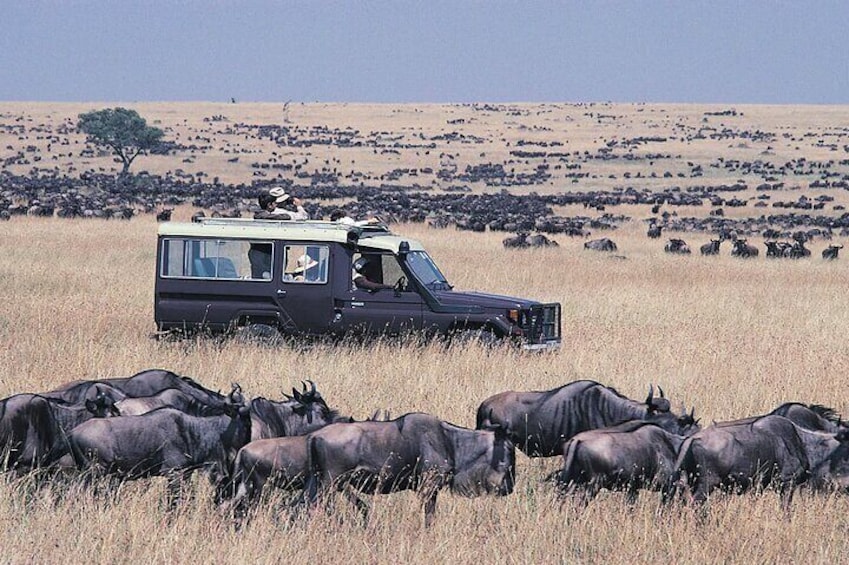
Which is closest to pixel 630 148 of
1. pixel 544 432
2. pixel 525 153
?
pixel 525 153

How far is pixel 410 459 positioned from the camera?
809 centimetres

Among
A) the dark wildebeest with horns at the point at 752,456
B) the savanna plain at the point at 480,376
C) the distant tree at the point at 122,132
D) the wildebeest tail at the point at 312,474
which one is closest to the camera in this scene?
the savanna plain at the point at 480,376

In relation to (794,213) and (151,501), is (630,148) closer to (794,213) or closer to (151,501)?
(794,213)

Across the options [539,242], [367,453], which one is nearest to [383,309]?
[367,453]

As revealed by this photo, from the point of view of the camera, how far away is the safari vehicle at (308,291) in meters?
14.4

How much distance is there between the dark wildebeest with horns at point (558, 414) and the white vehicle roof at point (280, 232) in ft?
16.3

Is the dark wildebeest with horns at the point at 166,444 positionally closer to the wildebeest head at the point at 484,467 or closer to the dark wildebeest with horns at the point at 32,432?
the dark wildebeest with horns at the point at 32,432

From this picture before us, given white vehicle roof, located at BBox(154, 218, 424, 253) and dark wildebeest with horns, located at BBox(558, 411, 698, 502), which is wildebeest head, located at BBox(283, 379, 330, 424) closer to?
dark wildebeest with horns, located at BBox(558, 411, 698, 502)

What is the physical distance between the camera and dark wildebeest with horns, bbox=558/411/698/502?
8.05 metres

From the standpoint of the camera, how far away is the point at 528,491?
893 cm

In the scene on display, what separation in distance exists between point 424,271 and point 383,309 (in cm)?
78

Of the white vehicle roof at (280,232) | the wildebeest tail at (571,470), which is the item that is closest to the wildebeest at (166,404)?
→ the wildebeest tail at (571,470)

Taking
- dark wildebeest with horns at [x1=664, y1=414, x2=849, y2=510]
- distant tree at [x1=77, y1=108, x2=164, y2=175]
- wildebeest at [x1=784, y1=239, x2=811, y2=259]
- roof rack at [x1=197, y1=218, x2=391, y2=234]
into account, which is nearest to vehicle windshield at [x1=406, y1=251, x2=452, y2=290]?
roof rack at [x1=197, y1=218, x2=391, y2=234]

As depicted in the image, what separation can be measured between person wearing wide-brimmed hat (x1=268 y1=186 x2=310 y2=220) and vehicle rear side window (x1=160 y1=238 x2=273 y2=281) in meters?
1.68
